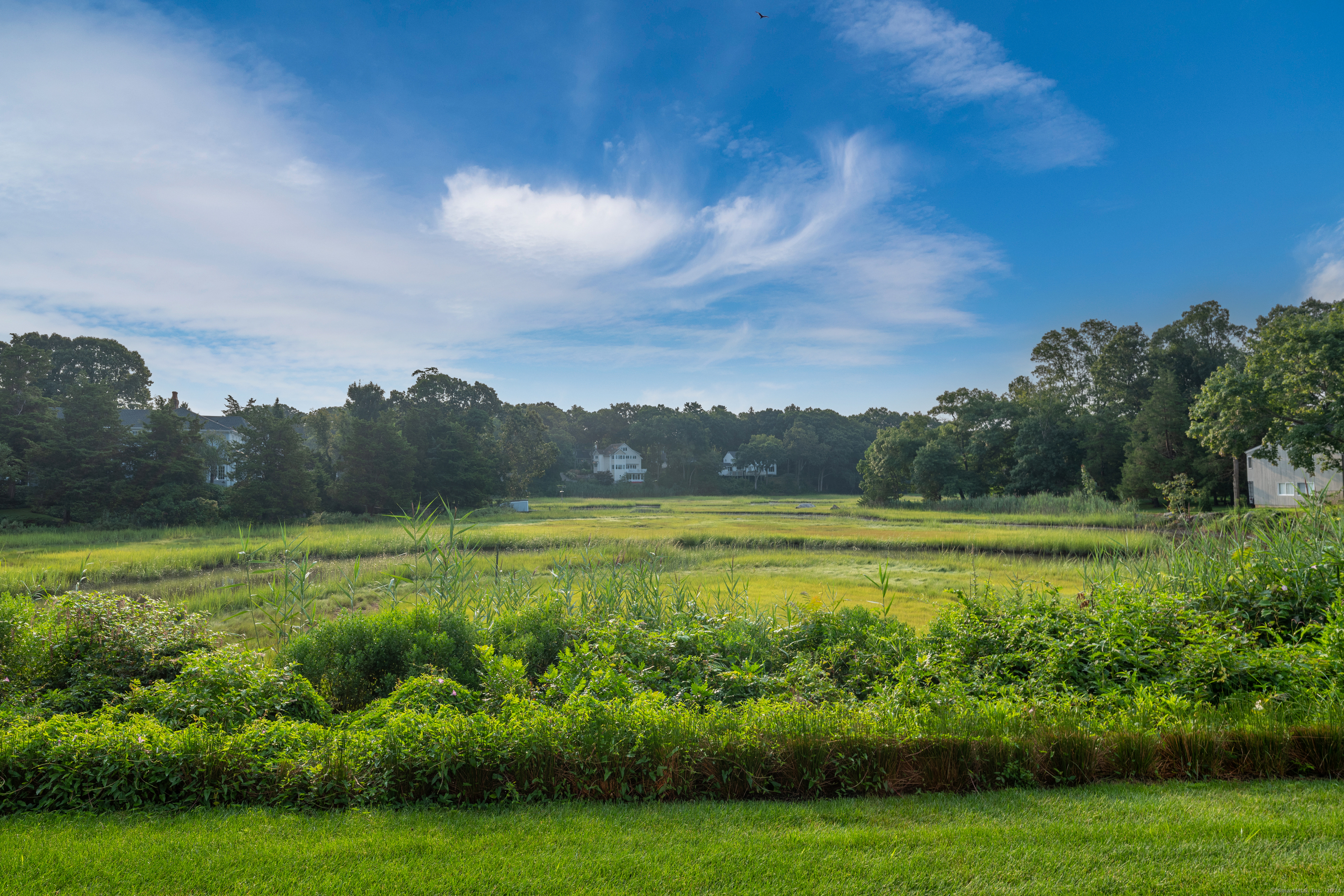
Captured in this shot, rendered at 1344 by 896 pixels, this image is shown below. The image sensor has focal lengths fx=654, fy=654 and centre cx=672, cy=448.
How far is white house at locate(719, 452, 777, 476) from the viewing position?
9188 centimetres

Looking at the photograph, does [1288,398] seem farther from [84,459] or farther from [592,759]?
[84,459]

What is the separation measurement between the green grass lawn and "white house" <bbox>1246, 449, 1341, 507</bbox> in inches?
1537

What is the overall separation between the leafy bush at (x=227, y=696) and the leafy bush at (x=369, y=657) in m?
0.53

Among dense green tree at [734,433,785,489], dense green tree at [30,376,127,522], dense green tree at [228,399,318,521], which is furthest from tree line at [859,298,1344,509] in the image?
dense green tree at [30,376,127,522]

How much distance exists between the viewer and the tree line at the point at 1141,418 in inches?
1059

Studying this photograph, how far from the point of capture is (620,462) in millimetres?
99562

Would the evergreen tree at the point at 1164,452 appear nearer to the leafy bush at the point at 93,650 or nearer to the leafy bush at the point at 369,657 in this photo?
the leafy bush at the point at 369,657

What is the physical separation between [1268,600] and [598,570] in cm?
886

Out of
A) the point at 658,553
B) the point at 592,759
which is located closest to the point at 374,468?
the point at 658,553

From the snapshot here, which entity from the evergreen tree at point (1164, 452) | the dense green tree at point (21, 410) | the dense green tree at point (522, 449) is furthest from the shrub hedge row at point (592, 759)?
the dense green tree at point (522, 449)

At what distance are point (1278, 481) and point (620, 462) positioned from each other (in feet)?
249

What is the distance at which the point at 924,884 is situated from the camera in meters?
3.01

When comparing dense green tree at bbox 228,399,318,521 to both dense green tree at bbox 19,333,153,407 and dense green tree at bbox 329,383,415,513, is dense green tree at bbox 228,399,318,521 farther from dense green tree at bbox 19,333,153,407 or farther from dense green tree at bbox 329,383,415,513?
dense green tree at bbox 19,333,153,407

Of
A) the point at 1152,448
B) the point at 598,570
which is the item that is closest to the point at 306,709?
the point at 598,570
